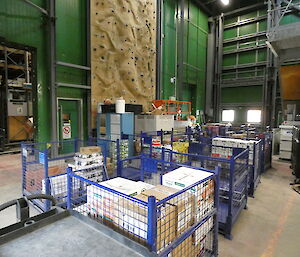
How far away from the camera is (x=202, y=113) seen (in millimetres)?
13672

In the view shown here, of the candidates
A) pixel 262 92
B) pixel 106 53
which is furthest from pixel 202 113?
pixel 106 53

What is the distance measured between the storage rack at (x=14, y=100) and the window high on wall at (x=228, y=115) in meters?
11.5

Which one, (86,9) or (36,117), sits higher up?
(86,9)

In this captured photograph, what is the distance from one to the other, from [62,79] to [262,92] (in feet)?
36.5

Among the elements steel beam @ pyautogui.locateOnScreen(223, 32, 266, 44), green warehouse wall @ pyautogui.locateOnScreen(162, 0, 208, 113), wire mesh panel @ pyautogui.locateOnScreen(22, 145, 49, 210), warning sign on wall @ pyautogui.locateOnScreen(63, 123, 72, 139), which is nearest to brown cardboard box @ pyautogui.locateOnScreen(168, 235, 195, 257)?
wire mesh panel @ pyautogui.locateOnScreen(22, 145, 49, 210)

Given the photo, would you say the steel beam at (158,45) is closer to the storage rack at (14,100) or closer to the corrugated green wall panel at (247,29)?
the storage rack at (14,100)

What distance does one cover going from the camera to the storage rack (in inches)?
315

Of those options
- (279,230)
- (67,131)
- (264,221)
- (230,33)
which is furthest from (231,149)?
(230,33)

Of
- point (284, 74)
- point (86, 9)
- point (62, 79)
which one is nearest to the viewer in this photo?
point (62, 79)

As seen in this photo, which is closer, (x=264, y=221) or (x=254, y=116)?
(x=264, y=221)

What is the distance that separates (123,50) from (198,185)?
288 inches

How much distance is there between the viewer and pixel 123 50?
8.05 metres

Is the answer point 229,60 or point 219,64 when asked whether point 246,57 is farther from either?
point 219,64

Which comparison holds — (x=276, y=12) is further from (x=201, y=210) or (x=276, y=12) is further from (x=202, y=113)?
(x=202, y=113)
